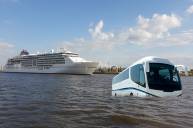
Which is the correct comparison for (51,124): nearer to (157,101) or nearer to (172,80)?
(157,101)

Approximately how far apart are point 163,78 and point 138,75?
1708mm

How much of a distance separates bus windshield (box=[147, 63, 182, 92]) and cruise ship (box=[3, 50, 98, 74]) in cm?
8437

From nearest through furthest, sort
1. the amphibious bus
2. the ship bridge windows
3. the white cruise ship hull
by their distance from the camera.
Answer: the amphibious bus → the ship bridge windows → the white cruise ship hull

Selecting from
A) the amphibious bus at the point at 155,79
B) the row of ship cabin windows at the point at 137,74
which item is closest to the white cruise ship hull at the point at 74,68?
the row of ship cabin windows at the point at 137,74

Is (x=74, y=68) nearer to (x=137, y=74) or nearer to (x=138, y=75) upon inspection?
(x=137, y=74)

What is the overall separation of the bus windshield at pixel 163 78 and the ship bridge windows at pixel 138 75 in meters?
0.52

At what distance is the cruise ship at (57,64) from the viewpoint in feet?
344

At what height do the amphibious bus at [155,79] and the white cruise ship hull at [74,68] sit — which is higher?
the white cruise ship hull at [74,68]

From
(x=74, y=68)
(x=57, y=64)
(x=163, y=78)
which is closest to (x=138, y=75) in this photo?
(x=163, y=78)

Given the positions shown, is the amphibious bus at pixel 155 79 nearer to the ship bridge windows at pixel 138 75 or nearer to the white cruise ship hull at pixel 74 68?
the ship bridge windows at pixel 138 75

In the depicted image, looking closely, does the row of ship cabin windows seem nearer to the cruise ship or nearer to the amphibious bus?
the amphibious bus

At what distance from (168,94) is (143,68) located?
2.33 m

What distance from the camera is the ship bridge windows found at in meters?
20.1

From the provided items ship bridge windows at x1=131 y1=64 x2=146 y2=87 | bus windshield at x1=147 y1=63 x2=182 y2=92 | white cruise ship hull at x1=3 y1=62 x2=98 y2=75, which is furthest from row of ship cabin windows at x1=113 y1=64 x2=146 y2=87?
white cruise ship hull at x1=3 y1=62 x2=98 y2=75
